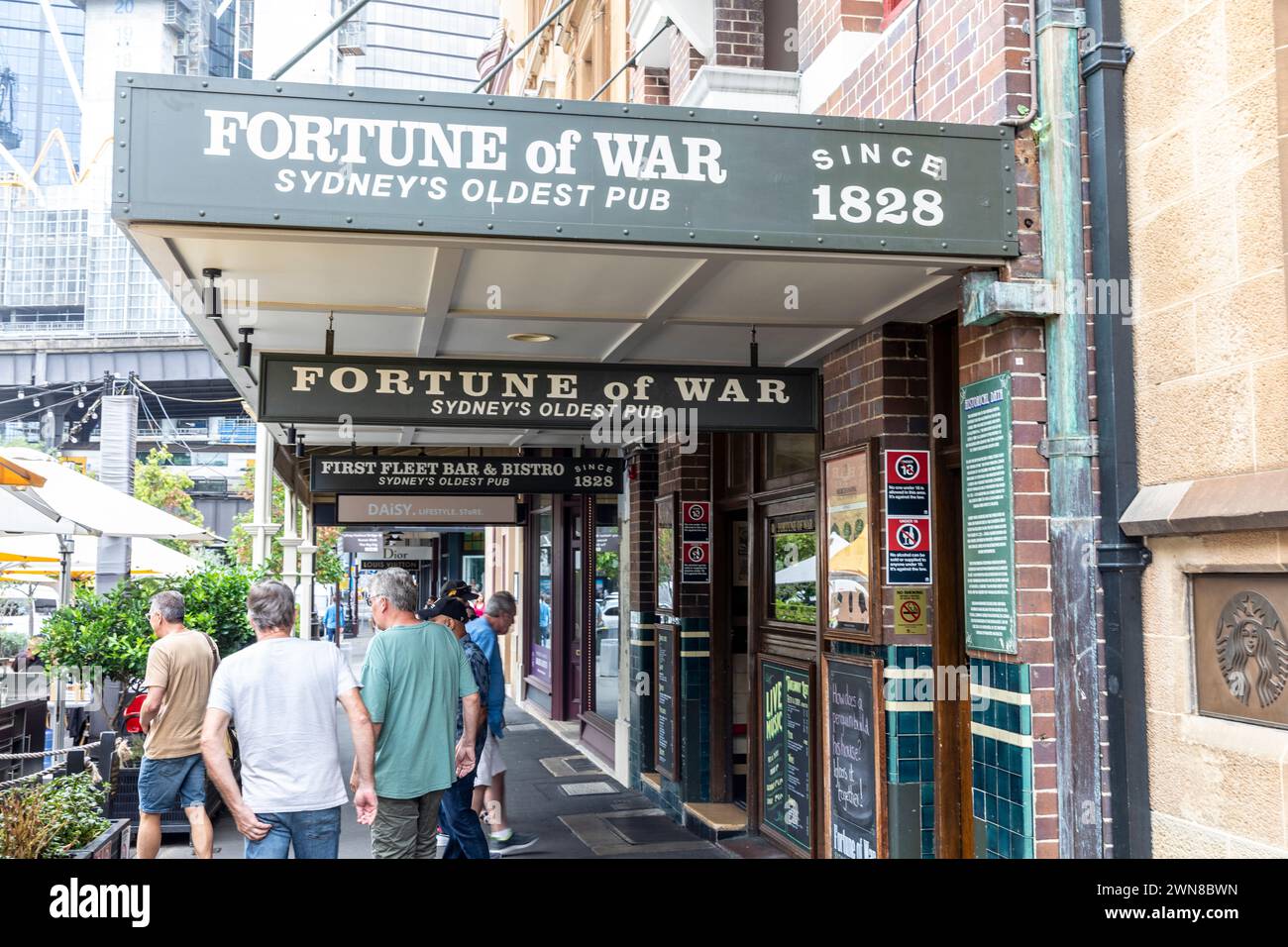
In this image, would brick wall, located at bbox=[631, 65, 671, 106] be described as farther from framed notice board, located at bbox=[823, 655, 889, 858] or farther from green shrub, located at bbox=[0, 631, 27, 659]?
green shrub, located at bbox=[0, 631, 27, 659]

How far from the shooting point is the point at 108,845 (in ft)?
16.6

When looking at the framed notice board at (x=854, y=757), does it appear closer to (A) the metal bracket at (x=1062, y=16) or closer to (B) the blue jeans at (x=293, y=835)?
(B) the blue jeans at (x=293, y=835)

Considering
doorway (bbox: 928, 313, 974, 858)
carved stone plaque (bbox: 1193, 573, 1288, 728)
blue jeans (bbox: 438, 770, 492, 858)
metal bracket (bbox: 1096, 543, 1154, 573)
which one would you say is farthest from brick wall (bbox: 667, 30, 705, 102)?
carved stone plaque (bbox: 1193, 573, 1288, 728)

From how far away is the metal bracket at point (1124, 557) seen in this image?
4258mm

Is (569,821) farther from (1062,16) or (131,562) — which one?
(131,562)

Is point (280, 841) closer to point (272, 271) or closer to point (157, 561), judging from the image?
point (272, 271)

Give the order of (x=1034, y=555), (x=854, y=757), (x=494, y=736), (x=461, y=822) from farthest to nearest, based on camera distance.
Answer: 1. (x=494, y=736)
2. (x=461, y=822)
3. (x=854, y=757)
4. (x=1034, y=555)

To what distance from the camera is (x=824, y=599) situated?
22.4 ft

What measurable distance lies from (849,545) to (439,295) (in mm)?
2525

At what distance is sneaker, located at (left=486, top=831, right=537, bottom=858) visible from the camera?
8500mm

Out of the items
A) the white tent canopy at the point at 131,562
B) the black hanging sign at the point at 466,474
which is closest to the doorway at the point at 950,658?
the black hanging sign at the point at 466,474

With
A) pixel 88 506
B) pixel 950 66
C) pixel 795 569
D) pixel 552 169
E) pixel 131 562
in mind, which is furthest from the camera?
pixel 131 562

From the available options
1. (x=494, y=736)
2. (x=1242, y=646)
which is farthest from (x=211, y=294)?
(x=1242, y=646)

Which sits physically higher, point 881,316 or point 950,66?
point 950,66
